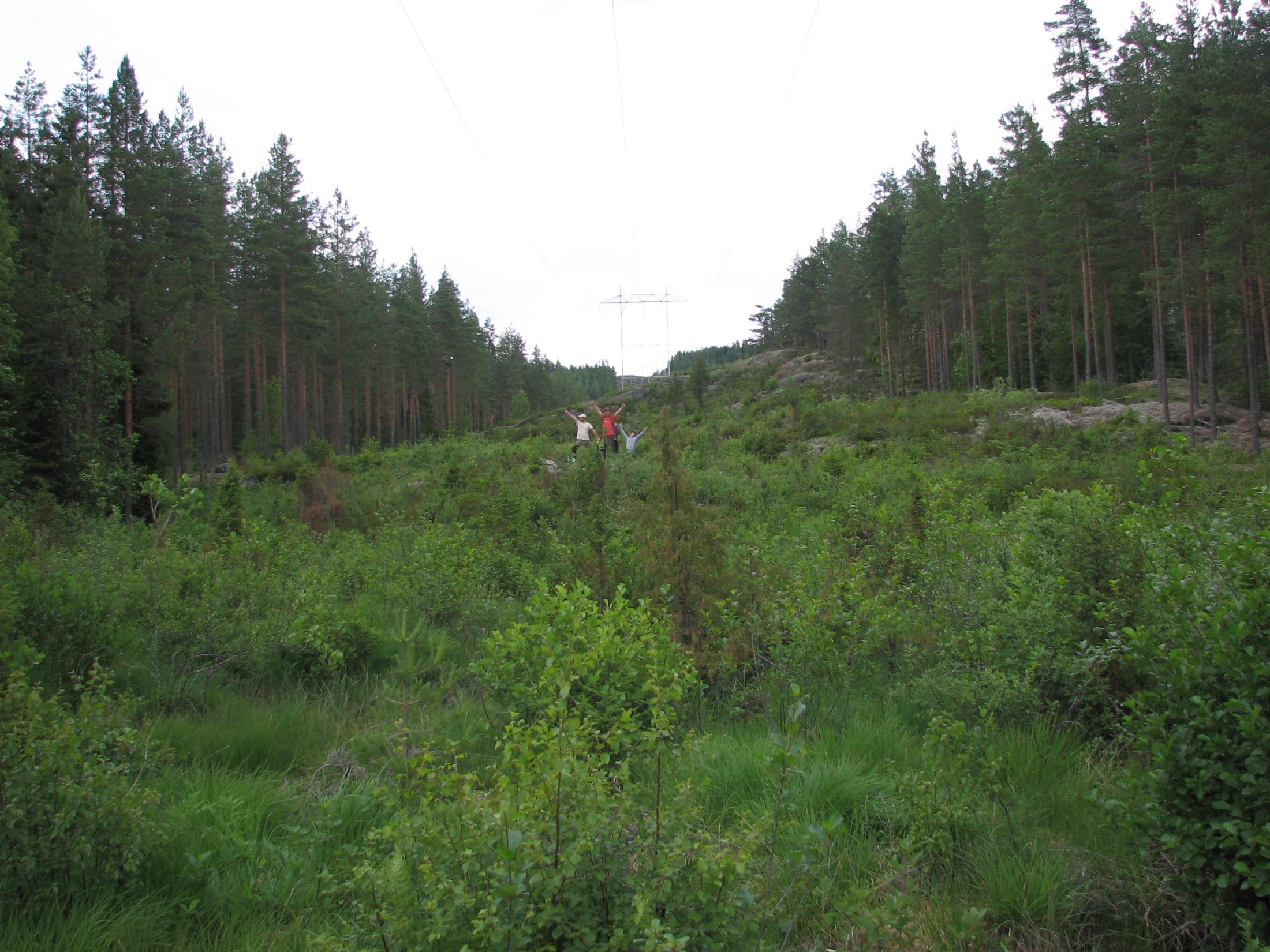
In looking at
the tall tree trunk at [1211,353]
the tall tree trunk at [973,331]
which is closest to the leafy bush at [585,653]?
the tall tree trunk at [1211,353]

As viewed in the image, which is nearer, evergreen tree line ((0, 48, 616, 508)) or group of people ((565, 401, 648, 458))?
group of people ((565, 401, 648, 458))

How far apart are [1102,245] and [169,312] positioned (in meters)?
38.0

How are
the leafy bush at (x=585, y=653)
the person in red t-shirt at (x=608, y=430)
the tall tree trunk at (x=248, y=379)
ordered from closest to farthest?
the leafy bush at (x=585, y=653)
the person in red t-shirt at (x=608, y=430)
the tall tree trunk at (x=248, y=379)

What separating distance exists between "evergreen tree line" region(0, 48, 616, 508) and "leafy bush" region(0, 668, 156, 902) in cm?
754

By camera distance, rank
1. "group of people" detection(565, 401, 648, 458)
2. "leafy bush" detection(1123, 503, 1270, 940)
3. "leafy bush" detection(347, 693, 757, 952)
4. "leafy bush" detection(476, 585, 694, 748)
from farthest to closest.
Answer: "group of people" detection(565, 401, 648, 458) < "leafy bush" detection(476, 585, 694, 748) < "leafy bush" detection(1123, 503, 1270, 940) < "leafy bush" detection(347, 693, 757, 952)

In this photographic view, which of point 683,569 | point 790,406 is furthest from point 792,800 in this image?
point 790,406

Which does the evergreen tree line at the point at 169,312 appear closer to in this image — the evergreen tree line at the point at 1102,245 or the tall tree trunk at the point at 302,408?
the tall tree trunk at the point at 302,408

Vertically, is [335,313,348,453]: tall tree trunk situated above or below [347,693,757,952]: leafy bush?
above

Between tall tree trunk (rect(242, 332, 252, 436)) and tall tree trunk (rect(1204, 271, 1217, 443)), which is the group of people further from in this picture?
tall tree trunk (rect(242, 332, 252, 436))

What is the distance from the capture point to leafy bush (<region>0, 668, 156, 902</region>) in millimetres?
3170

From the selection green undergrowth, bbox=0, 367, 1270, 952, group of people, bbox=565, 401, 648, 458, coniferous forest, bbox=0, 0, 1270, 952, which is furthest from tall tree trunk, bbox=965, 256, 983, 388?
green undergrowth, bbox=0, 367, 1270, 952

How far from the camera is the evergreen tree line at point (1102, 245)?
22516 millimetres

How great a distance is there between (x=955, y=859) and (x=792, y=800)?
0.81 meters

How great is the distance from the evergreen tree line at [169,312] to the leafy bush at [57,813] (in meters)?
7.54
